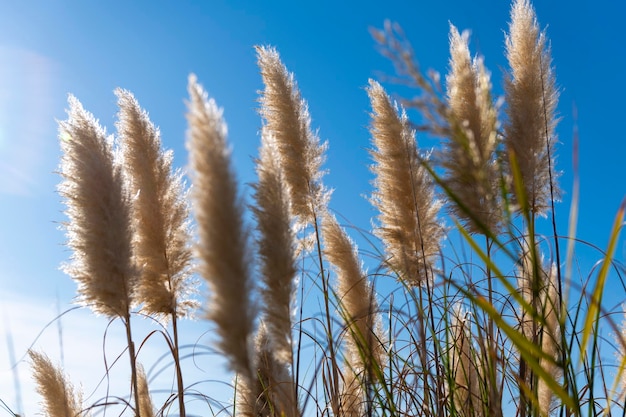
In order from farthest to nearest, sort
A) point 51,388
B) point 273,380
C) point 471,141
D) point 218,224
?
point 51,388 < point 273,380 < point 218,224 < point 471,141

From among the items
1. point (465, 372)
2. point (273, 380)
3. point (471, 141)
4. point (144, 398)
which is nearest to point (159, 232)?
point (273, 380)

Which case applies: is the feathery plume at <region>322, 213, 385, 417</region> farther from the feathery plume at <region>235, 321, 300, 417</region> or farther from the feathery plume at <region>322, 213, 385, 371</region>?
the feathery plume at <region>235, 321, 300, 417</region>

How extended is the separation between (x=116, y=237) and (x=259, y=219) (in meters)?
1.22

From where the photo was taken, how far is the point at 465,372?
339cm

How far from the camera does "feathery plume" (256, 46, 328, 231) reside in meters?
4.19

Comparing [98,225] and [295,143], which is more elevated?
[295,143]

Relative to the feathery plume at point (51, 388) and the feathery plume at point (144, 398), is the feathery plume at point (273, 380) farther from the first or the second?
the feathery plume at point (51, 388)

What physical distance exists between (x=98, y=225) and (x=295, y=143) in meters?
1.40

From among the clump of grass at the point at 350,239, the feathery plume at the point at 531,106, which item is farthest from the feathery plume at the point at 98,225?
the feathery plume at the point at 531,106

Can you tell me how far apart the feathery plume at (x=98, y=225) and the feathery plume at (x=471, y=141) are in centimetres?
160

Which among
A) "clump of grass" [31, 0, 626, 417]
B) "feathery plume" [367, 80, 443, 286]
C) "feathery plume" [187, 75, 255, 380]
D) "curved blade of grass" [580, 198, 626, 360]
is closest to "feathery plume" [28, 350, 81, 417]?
"clump of grass" [31, 0, 626, 417]

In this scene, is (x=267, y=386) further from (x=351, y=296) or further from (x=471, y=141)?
(x=471, y=141)

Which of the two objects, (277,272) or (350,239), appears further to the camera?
(350,239)

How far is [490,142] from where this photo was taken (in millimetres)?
1750
